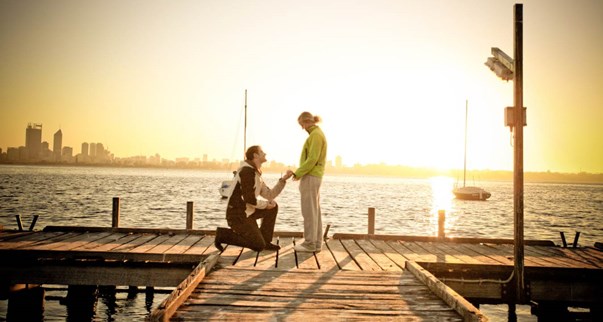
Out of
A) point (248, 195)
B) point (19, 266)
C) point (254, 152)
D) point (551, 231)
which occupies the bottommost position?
point (551, 231)

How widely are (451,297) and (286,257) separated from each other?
11.3 feet

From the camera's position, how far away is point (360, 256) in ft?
27.2

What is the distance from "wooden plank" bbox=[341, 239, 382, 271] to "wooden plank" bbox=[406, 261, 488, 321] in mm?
738

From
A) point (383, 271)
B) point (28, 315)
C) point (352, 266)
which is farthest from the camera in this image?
point (28, 315)

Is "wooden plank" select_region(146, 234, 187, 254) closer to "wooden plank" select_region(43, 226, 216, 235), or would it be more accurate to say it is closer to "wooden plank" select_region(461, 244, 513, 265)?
"wooden plank" select_region(43, 226, 216, 235)

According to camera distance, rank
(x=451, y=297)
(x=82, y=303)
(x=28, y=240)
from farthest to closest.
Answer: (x=82, y=303) → (x=28, y=240) → (x=451, y=297)

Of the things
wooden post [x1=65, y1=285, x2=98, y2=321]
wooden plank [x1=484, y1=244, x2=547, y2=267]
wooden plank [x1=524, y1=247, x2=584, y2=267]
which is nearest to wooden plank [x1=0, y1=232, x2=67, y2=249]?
wooden post [x1=65, y1=285, x2=98, y2=321]

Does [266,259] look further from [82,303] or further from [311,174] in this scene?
[82,303]

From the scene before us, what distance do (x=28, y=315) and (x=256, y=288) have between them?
6.93 meters

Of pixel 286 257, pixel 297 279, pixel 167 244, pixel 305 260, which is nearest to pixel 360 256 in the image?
pixel 305 260

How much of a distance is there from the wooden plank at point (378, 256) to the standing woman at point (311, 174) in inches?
41.9

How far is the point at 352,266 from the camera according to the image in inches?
283

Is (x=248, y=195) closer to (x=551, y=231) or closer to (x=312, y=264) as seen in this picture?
(x=312, y=264)

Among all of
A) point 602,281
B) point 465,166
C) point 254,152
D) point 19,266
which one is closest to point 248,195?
point 254,152
